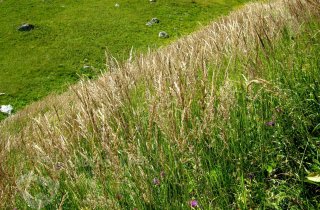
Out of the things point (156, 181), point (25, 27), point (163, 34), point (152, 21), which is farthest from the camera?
point (152, 21)

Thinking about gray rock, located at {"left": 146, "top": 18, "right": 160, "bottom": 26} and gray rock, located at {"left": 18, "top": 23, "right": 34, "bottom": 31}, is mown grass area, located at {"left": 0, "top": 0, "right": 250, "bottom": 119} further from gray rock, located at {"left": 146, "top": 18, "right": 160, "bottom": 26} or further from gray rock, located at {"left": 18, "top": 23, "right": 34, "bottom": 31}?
gray rock, located at {"left": 18, "top": 23, "right": 34, "bottom": 31}

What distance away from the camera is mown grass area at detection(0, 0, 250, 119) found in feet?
85.8

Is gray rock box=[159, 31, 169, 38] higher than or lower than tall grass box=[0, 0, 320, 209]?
lower

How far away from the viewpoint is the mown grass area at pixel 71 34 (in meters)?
26.2

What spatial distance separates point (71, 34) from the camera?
3192 cm

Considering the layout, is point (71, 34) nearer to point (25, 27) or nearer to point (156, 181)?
point (25, 27)

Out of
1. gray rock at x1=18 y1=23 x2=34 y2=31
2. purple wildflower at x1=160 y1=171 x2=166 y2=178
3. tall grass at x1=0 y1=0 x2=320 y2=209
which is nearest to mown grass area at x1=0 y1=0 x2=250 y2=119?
gray rock at x1=18 y1=23 x2=34 y2=31

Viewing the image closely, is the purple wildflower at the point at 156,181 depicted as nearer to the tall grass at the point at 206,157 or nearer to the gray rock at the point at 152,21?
the tall grass at the point at 206,157

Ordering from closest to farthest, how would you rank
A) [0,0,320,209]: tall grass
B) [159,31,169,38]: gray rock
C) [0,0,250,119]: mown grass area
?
[0,0,320,209]: tall grass, [0,0,250,119]: mown grass area, [159,31,169,38]: gray rock

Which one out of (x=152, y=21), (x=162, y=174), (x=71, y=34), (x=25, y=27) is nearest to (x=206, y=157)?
(x=162, y=174)

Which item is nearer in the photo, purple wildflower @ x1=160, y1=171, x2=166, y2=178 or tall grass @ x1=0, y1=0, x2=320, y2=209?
tall grass @ x1=0, y1=0, x2=320, y2=209

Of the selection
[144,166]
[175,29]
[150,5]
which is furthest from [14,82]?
[144,166]

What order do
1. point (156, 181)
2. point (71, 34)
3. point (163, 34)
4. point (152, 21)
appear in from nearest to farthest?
point (156, 181) < point (163, 34) < point (71, 34) < point (152, 21)

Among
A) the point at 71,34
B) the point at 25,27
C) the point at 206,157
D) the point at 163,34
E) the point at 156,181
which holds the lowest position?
the point at 163,34
